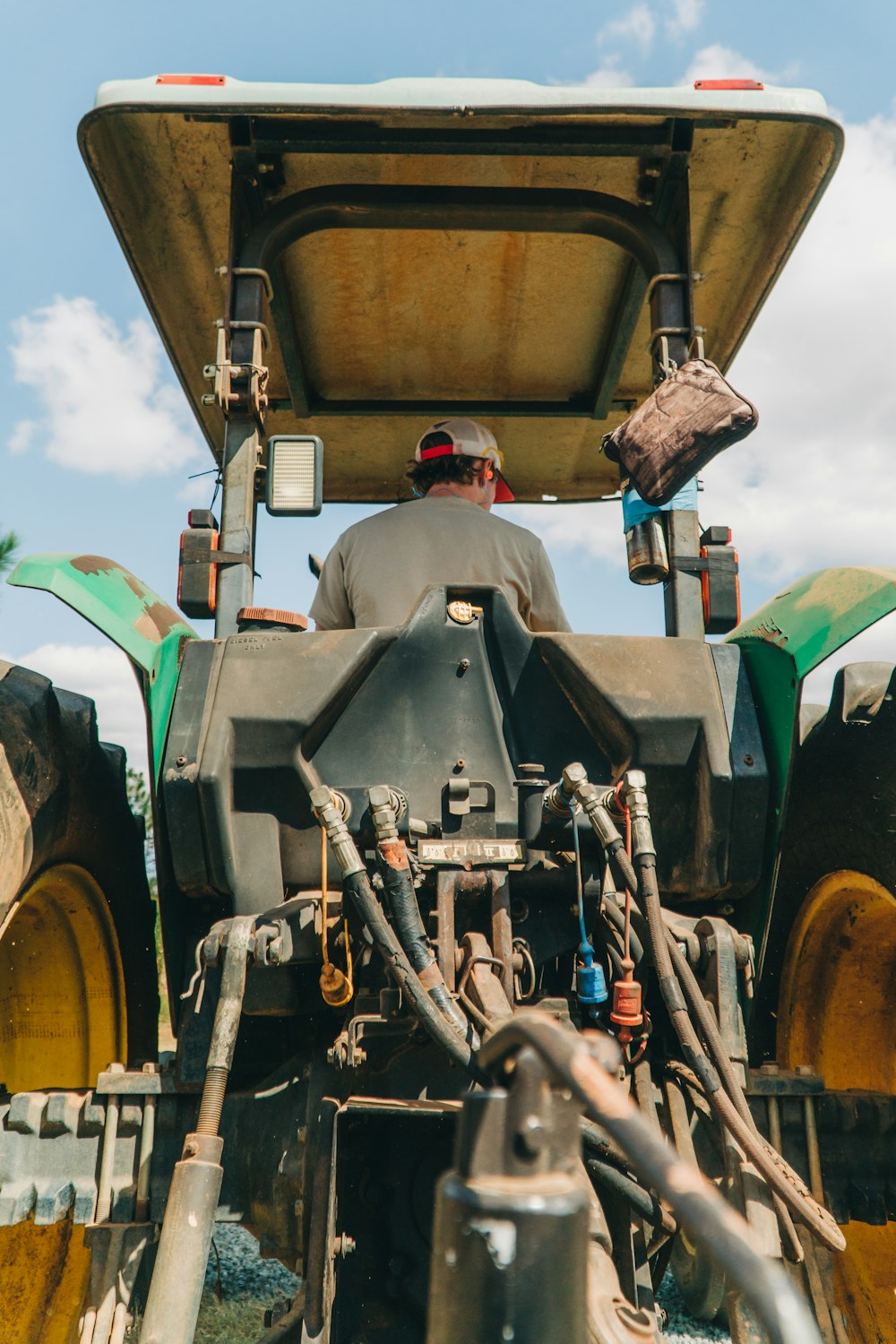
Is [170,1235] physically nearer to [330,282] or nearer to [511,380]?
[330,282]

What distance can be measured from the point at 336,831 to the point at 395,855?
112mm

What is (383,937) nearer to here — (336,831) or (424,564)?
(336,831)

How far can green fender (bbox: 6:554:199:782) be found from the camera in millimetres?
2078

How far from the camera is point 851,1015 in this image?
256 cm

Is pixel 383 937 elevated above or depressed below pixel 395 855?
below

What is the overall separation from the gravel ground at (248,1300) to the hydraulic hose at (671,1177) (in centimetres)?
204

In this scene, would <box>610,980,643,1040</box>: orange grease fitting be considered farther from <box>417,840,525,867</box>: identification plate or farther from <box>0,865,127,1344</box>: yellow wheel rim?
<box>0,865,127,1344</box>: yellow wheel rim

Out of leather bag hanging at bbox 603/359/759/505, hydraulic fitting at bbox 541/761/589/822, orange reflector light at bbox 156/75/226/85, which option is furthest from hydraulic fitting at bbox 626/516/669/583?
orange reflector light at bbox 156/75/226/85

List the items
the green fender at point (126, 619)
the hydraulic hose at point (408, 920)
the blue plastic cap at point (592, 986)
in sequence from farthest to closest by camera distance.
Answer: the green fender at point (126, 619) → the blue plastic cap at point (592, 986) → the hydraulic hose at point (408, 920)

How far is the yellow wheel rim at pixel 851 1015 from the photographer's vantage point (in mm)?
2371

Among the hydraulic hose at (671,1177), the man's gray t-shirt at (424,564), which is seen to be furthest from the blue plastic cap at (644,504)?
the hydraulic hose at (671,1177)

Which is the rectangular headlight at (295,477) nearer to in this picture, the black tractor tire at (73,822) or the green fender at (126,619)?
the green fender at (126,619)

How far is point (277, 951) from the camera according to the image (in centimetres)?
190

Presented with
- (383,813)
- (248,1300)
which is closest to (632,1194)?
(383,813)
